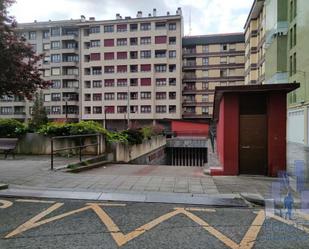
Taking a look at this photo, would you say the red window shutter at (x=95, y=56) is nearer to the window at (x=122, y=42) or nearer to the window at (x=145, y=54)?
the window at (x=122, y=42)

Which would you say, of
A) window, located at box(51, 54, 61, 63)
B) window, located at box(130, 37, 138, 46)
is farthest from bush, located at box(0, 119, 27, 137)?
window, located at box(51, 54, 61, 63)

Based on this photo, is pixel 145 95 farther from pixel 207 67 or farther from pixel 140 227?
pixel 140 227

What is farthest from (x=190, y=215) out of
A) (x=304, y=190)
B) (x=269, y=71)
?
(x=269, y=71)

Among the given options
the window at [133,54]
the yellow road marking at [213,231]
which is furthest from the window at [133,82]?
the yellow road marking at [213,231]

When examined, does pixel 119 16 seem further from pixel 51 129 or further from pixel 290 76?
pixel 51 129

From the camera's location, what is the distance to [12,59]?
9195mm

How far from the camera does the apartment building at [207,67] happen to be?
6931 centimetres

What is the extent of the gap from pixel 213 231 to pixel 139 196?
2563mm

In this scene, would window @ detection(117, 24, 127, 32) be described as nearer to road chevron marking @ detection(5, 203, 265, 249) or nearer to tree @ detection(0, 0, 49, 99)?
tree @ detection(0, 0, 49, 99)

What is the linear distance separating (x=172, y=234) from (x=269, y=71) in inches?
1631

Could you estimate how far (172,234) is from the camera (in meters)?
4.85

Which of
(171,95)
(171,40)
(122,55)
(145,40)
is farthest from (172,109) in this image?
(122,55)

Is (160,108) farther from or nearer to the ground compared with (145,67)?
nearer to the ground

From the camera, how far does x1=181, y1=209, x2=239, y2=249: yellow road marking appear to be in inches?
175
